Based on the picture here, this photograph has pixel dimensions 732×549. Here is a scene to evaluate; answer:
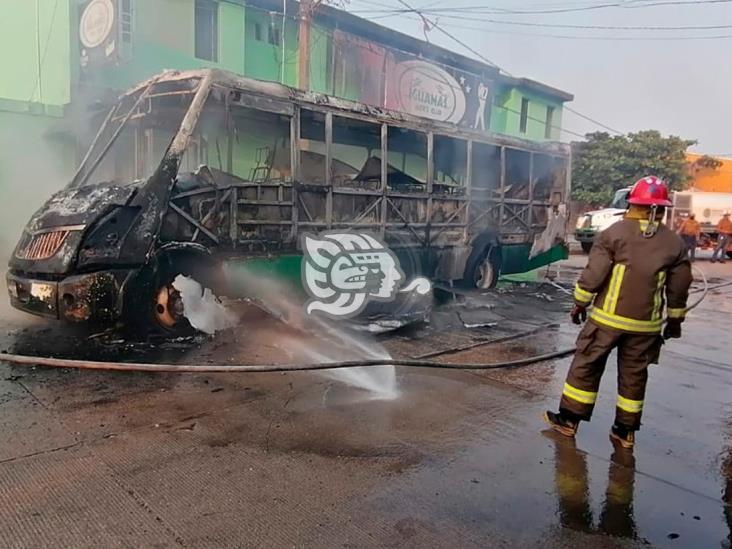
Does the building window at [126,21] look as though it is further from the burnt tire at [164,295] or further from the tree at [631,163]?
the tree at [631,163]

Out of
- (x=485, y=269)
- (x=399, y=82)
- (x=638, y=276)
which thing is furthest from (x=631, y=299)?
(x=399, y=82)

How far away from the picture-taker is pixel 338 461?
10.4 feet

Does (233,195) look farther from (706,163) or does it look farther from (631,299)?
(706,163)

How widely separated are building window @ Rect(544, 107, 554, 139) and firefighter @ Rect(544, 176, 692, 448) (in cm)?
2288

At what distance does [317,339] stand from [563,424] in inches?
115

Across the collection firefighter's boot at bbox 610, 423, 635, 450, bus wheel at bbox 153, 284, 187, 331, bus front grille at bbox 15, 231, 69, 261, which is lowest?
firefighter's boot at bbox 610, 423, 635, 450

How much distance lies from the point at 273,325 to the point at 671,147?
27.3 m

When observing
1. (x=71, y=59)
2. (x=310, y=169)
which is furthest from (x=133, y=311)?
(x=71, y=59)

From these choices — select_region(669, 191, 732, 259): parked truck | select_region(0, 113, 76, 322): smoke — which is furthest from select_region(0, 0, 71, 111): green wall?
select_region(669, 191, 732, 259): parked truck

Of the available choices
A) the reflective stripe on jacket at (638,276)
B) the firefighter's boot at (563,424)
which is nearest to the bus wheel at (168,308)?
the firefighter's boot at (563,424)

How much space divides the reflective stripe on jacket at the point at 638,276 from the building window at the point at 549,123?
22899 millimetres

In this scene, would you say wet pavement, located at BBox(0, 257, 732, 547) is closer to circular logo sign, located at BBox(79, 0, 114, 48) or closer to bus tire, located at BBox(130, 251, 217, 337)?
bus tire, located at BBox(130, 251, 217, 337)

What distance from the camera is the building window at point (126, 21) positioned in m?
10.7

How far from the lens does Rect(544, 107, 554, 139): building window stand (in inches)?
976
